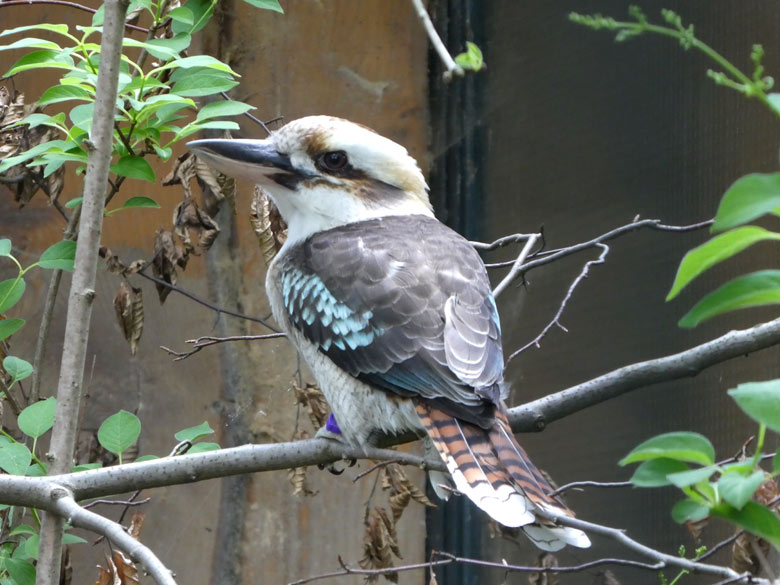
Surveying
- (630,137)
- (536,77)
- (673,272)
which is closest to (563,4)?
(536,77)

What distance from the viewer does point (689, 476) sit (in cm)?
76

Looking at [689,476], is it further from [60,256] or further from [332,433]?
[60,256]

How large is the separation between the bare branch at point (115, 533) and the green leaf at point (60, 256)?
1.49 feet

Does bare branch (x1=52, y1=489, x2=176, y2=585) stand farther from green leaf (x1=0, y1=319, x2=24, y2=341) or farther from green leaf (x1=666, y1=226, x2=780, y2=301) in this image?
green leaf (x1=666, y1=226, x2=780, y2=301)

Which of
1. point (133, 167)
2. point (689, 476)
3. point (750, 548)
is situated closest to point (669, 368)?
point (750, 548)

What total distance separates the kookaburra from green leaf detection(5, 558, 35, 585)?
0.62 m

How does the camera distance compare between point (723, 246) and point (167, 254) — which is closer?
point (723, 246)

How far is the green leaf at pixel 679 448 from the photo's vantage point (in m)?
0.77

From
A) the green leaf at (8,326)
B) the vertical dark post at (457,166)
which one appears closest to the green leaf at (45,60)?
the green leaf at (8,326)

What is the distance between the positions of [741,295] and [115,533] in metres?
0.98

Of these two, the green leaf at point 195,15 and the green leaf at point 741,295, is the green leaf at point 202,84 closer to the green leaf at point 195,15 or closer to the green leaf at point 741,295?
the green leaf at point 195,15

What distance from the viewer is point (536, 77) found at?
112 inches

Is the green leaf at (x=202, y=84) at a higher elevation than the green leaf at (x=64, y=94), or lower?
higher

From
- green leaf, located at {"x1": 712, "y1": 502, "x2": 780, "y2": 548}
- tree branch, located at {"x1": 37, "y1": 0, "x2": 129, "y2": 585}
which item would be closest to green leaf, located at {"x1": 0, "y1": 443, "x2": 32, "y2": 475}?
tree branch, located at {"x1": 37, "y1": 0, "x2": 129, "y2": 585}
